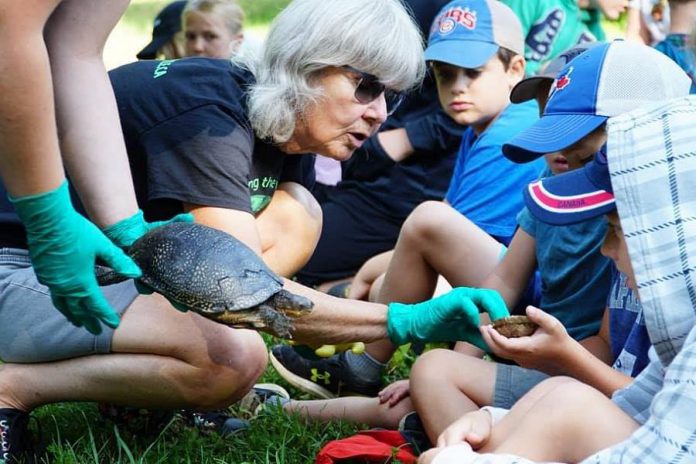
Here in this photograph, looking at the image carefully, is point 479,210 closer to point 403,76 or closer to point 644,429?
point 403,76

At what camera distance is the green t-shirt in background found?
4.78m

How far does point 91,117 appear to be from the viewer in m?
2.31

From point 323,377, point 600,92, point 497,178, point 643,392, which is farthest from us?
point 497,178

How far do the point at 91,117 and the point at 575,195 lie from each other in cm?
97

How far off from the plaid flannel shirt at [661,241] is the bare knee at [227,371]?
78 centimetres

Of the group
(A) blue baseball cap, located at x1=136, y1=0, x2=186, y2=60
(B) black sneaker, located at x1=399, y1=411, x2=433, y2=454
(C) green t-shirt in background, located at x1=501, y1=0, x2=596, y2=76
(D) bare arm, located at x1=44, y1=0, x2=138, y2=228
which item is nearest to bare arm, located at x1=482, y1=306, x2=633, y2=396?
(B) black sneaker, located at x1=399, y1=411, x2=433, y2=454

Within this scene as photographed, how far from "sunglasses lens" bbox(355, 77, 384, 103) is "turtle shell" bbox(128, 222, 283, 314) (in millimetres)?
714

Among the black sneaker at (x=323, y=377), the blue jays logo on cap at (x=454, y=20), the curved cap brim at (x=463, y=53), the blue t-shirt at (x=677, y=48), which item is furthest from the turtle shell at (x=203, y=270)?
the blue t-shirt at (x=677, y=48)

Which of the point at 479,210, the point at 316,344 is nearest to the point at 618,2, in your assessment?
the point at 479,210

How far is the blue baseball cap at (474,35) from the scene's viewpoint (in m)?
3.64

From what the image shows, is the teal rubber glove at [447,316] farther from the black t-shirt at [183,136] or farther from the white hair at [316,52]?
the white hair at [316,52]

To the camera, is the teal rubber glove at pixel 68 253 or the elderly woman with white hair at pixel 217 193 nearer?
the teal rubber glove at pixel 68 253

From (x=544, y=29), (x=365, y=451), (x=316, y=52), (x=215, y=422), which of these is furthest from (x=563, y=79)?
(x=544, y=29)

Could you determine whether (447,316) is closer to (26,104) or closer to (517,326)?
(517,326)
